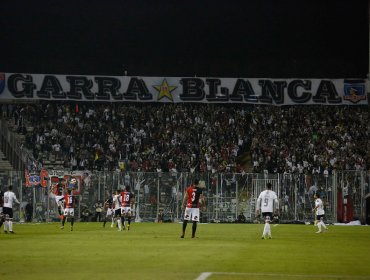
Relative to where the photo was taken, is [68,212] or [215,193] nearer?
[68,212]

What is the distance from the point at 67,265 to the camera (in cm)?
1838

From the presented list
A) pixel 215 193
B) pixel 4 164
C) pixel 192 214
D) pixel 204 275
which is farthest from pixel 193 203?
pixel 4 164

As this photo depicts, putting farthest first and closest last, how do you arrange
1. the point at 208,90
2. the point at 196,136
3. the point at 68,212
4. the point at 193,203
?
1. the point at 208,90
2. the point at 196,136
3. the point at 68,212
4. the point at 193,203

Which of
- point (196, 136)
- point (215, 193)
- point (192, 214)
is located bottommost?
point (192, 214)

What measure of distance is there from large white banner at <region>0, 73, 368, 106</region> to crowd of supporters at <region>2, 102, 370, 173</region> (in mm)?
1547

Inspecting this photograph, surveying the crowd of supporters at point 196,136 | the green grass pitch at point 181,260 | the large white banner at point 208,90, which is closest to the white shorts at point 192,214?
the green grass pitch at point 181,260

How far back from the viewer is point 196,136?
60.1 meters

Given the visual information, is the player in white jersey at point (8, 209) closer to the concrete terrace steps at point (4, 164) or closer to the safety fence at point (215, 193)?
the safety fence at point (215, 193)

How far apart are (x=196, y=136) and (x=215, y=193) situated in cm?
870

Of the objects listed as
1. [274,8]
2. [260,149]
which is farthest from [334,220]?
[274,8]

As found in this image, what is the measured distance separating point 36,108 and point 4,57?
26.4 ft

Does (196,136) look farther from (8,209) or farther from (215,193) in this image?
(8,209)

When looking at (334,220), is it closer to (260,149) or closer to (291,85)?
(260,149)

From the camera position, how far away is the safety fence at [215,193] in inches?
2026
